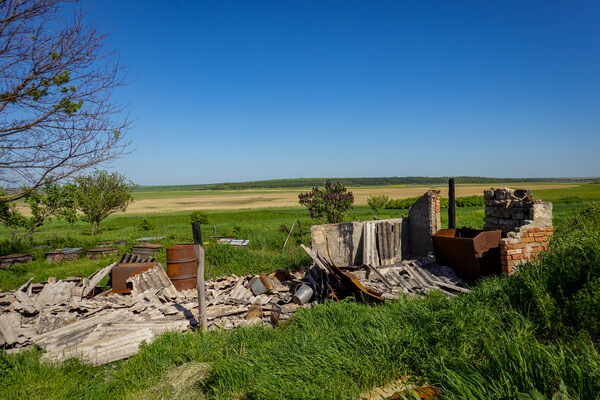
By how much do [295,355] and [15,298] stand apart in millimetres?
8177

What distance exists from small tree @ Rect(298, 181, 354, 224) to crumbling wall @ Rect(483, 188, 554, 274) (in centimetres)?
1004

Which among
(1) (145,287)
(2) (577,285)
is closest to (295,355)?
(2) (577,285)

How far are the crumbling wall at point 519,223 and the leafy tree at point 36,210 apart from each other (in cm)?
1955

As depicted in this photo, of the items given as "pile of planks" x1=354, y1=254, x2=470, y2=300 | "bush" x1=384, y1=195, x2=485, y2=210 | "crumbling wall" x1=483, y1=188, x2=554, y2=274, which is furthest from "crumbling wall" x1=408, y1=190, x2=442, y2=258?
"bush" x1=384, y1=195, x2=485, y2=210

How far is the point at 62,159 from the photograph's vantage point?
8.35 m

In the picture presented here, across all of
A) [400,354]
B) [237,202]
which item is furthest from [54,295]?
[237,202]

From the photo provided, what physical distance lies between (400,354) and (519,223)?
553cm

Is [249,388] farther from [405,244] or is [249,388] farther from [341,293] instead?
[405,244]

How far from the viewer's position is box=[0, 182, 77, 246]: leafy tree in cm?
1781

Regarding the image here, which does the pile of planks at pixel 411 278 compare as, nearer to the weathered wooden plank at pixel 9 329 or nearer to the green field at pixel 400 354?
the green field at pixel 400 354

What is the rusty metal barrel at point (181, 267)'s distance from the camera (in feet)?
30.7

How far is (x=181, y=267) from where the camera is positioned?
9.38 meters

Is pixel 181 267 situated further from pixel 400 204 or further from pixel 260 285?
pixel 400 204

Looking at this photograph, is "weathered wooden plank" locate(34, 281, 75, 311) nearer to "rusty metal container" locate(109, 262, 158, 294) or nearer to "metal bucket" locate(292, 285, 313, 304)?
"rusty metal container" locate(109, 262, 158, 294)
